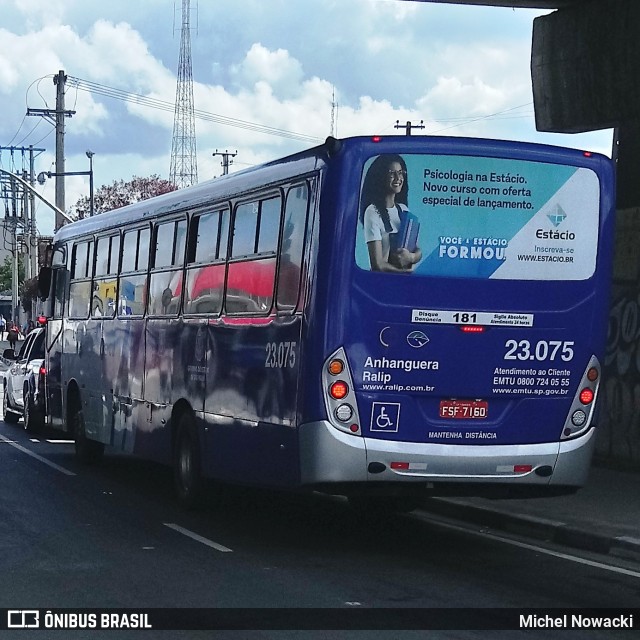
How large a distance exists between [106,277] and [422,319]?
739 centimetres

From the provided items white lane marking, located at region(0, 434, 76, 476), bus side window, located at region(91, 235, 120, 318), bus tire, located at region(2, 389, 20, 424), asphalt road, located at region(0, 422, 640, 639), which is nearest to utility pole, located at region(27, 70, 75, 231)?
bus tire, located at region(2, 389, 20, 424)

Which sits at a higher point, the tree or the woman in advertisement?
the tree

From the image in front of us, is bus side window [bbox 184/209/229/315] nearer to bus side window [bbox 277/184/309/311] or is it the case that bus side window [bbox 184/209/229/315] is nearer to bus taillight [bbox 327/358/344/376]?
bus side window [bbox 277/184/309/311]

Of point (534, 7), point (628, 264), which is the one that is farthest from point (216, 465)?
point (534, 7)

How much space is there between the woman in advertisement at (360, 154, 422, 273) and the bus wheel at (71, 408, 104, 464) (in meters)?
8.51

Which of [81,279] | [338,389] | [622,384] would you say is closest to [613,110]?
[622,384]

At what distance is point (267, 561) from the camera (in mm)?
10812

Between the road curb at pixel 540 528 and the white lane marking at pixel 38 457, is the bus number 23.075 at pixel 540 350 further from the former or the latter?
the white lane marking at pixel 38 457

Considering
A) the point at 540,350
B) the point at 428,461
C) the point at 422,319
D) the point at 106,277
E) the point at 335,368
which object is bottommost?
the point at 428,461

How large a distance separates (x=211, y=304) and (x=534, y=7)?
7.90m

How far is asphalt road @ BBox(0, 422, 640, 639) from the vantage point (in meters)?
9.14

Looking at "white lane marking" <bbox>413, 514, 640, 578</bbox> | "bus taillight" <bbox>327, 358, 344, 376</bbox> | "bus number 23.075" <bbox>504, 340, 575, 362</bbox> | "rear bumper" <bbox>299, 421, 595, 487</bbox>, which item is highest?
"bus number 23.075" <bbox>504, 340, 575, 362</bbox>

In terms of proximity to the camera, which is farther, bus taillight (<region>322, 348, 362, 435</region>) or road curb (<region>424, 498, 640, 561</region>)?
road curb (<region>424, 498, 640, 561</region>)

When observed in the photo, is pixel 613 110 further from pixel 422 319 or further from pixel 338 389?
pixel 338 389
